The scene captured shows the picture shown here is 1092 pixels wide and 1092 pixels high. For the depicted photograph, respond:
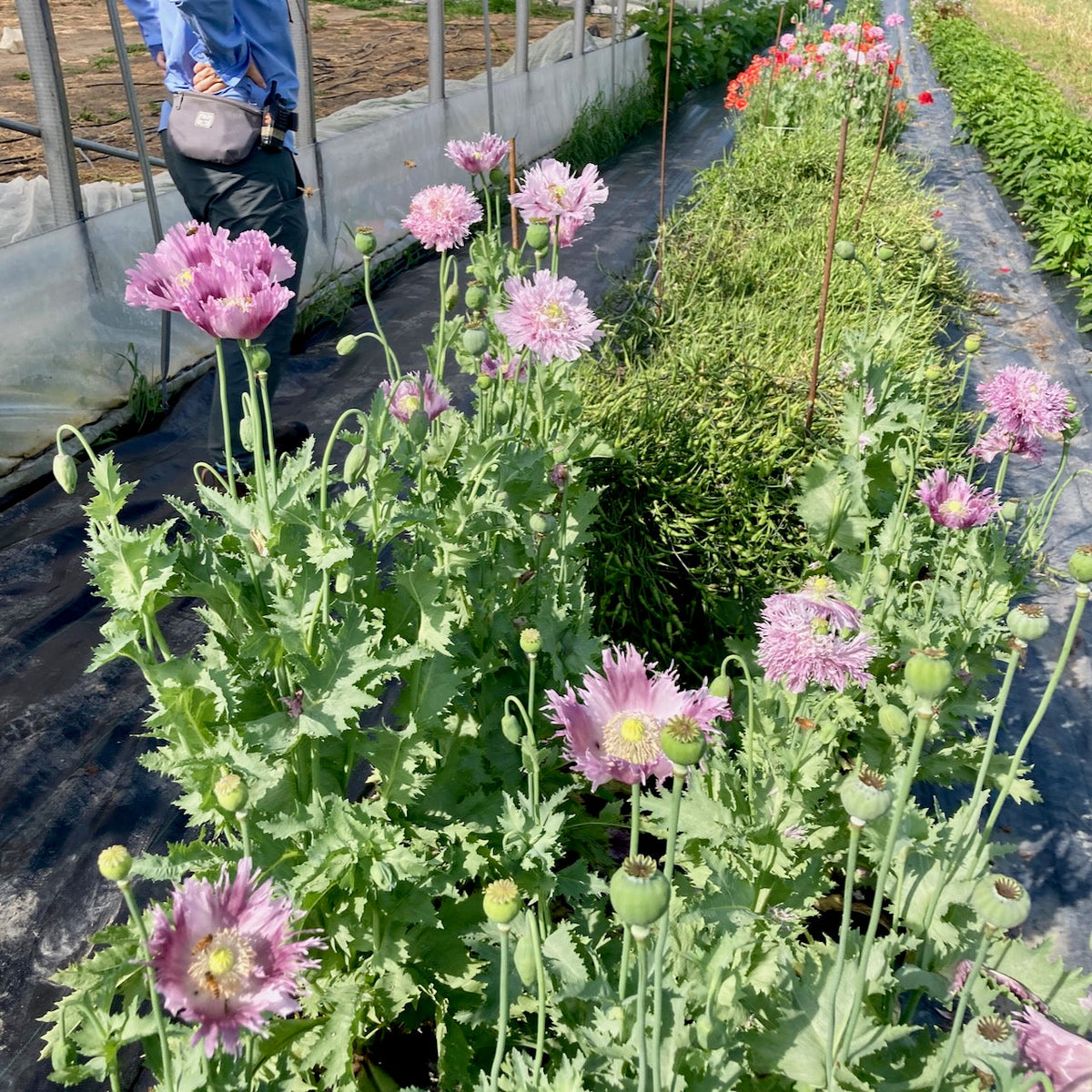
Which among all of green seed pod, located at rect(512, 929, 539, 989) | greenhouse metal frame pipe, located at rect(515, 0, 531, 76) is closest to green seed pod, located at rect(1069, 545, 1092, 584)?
green seed pod, located at rect(512, 929, 539, 989)

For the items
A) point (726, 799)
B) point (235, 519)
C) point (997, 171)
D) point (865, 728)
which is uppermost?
point (235, 519)

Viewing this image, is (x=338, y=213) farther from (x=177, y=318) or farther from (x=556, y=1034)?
(x=556, y=1034)

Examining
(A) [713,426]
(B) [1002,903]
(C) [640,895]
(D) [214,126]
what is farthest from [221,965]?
(D) [214,126]

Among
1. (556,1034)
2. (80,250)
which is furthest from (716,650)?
(80,250)

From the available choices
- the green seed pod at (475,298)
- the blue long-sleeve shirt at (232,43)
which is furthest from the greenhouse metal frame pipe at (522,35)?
the green seed pod at (475,298)

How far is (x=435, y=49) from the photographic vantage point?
6.26 m

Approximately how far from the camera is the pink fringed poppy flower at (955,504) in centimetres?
193

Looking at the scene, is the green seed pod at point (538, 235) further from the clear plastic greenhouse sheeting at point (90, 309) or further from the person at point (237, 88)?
the clear plastic greenhouse sheeting at point (90, 309)

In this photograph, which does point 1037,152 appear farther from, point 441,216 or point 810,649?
point 810,649

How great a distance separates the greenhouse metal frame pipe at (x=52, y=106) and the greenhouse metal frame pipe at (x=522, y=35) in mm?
4580

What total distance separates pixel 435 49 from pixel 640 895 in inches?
252

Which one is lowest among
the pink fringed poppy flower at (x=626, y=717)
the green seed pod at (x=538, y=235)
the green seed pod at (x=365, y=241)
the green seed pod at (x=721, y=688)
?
the green seed pod at (x=721, y=688)

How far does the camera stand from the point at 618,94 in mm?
9742

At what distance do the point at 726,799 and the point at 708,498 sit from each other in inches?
43.7
